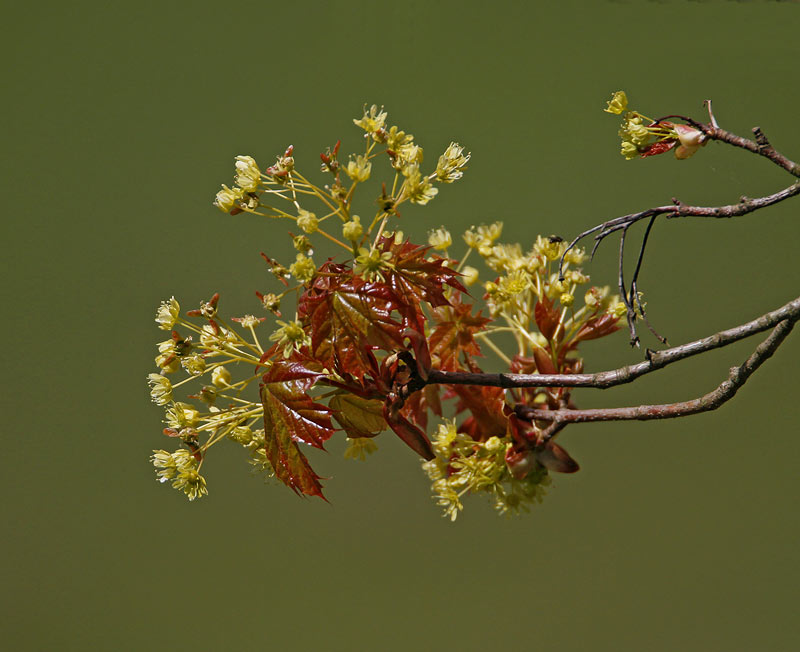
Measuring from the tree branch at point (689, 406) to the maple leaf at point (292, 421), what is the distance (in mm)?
136

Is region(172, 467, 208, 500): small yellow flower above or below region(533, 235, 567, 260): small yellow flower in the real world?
below

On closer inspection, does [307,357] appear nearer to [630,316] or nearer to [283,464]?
[283,464]

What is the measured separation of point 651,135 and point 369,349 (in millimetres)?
190

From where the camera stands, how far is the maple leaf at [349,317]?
0.40 m

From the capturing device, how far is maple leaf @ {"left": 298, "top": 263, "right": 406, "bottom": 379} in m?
0.40

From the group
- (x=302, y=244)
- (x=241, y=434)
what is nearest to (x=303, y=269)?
(x=302, y=244)

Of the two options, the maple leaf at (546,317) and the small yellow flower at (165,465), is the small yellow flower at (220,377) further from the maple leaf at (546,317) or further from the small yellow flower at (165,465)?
the maple leaf at (546,317)

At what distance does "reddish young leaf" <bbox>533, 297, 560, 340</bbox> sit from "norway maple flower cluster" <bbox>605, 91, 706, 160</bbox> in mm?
126

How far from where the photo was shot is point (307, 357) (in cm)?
43

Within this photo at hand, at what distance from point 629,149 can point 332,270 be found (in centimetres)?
17

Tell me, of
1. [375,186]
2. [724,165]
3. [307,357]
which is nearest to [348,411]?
[307,357]

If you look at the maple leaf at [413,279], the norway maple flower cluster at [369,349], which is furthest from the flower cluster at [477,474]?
the maple leaf at [413,279]

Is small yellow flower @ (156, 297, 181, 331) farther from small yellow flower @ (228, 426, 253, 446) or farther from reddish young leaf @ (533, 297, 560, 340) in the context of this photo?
reddish young leaf @ (533, 297, 560, 340)

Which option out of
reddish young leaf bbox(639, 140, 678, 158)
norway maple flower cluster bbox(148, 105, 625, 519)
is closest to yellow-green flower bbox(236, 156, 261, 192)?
norway maple flower cluster bbox(148, 105, 625, 519)
